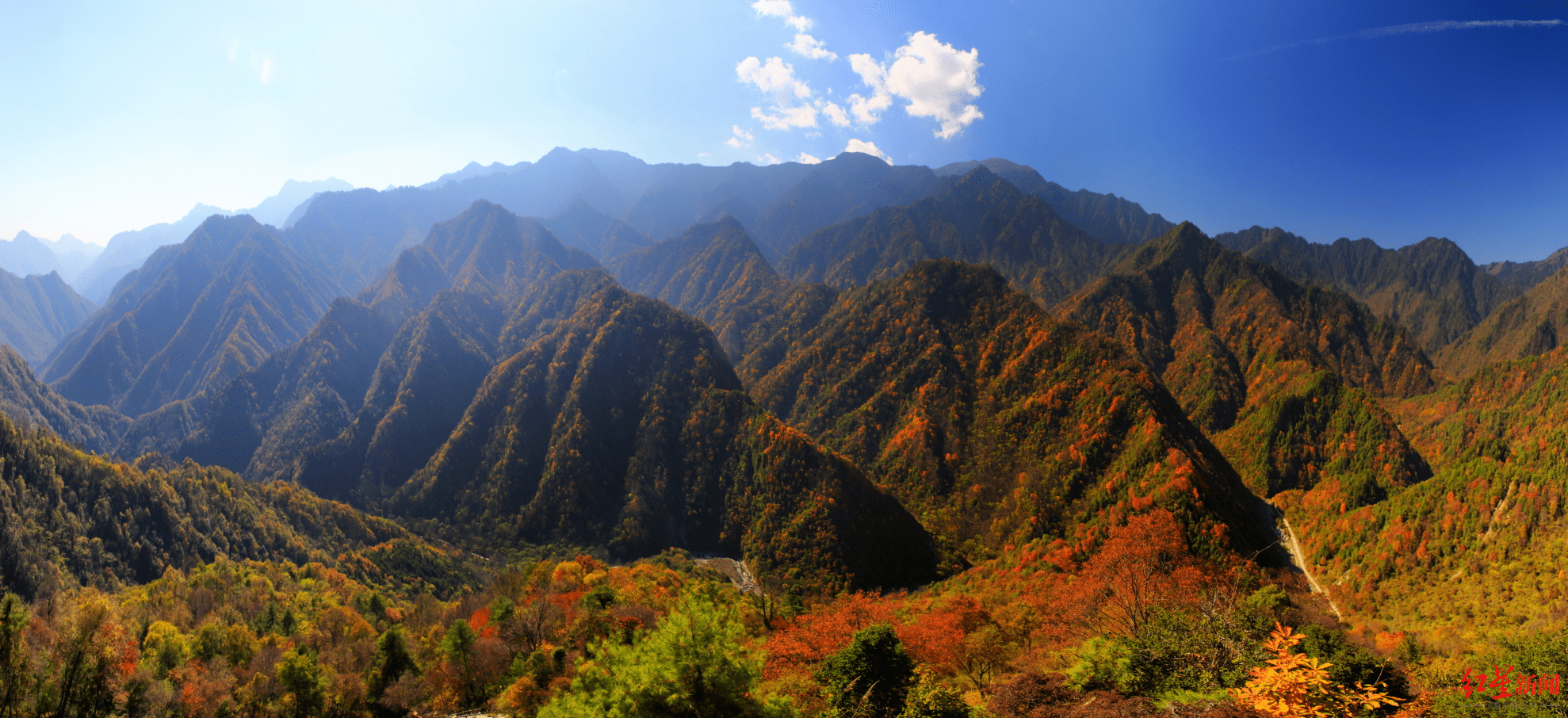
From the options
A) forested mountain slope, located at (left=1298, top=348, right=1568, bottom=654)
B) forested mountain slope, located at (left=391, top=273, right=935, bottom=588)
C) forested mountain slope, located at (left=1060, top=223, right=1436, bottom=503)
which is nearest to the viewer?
forested mountain slope, located at (left=1298, top=348, right=1568, bottom=654)

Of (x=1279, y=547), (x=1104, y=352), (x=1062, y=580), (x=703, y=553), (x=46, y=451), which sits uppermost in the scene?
(x=1104, y=352)

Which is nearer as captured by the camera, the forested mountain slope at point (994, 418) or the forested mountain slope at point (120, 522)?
the forested mountain slope at point (120, 522)

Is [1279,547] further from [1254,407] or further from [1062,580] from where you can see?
[1254,407]

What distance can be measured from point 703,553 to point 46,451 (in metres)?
125

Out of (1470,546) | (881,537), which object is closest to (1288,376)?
(1470,546)

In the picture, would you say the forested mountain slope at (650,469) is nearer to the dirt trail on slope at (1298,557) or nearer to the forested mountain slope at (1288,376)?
the dirt trail on slope at (1298,557)

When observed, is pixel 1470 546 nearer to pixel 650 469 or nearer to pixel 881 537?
pixel 881 537

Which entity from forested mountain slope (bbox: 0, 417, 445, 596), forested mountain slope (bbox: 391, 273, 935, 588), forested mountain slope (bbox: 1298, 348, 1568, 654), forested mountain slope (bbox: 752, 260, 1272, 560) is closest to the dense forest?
forested mountain slope (bbox: 1298, 348, 1568, 654)

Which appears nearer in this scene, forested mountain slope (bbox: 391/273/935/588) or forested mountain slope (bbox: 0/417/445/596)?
forested mountain slope (bbox: 0/417/445/596)

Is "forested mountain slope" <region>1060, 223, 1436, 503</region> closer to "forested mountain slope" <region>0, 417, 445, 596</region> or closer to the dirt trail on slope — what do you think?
the dirt trail on slope

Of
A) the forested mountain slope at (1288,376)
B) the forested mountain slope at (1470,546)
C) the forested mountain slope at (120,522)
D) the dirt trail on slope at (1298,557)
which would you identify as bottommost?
the forested mountain slope at (120,522)

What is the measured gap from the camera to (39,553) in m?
87.5

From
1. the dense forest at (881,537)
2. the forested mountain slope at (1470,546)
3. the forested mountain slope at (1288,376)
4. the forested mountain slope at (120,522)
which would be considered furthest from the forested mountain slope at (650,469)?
the forested mountain slope at (1288,376)

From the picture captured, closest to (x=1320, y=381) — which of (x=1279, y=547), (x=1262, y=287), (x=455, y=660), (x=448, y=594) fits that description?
(x=1279, y=547)
